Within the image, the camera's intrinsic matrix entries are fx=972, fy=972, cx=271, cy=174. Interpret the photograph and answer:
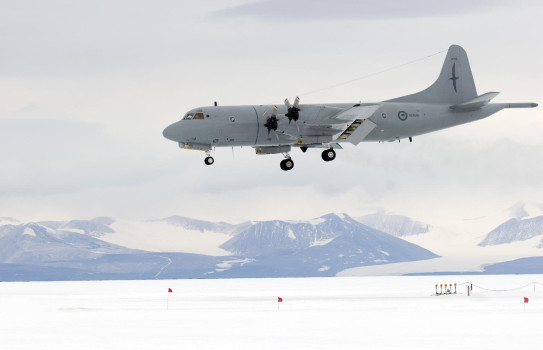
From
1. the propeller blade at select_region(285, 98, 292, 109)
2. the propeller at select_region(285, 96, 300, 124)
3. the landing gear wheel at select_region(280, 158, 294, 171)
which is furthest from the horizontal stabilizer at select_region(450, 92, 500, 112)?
the propeller blade at select_region(285, 98, 292, 109)

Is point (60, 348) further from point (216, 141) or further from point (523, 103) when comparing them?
point (523, 103)

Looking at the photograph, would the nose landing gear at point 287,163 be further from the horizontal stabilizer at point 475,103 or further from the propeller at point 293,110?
the horizontal stabilizer at point 475,103

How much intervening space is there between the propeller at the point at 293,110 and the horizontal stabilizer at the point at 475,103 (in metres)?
16.4

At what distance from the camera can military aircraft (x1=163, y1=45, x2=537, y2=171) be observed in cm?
8338

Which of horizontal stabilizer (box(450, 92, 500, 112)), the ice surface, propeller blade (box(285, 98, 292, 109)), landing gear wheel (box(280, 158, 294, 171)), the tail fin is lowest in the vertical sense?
the ice surface

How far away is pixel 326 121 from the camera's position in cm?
8581

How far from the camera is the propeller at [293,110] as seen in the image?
279ft

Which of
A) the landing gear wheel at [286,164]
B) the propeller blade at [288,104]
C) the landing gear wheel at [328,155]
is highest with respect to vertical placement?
the propeller blade at [288,104]

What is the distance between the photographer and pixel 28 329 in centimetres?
6869

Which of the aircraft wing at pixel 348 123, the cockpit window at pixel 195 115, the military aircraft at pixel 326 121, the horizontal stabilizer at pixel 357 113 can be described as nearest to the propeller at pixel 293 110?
the military aircraft at pixel 326 121

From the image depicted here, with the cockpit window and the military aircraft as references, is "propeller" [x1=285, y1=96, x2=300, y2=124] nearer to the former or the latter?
the military aircraft

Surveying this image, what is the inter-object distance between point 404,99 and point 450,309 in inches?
828

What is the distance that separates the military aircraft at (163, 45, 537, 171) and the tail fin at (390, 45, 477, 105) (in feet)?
0.32

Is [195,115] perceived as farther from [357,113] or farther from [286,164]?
[357,113]
